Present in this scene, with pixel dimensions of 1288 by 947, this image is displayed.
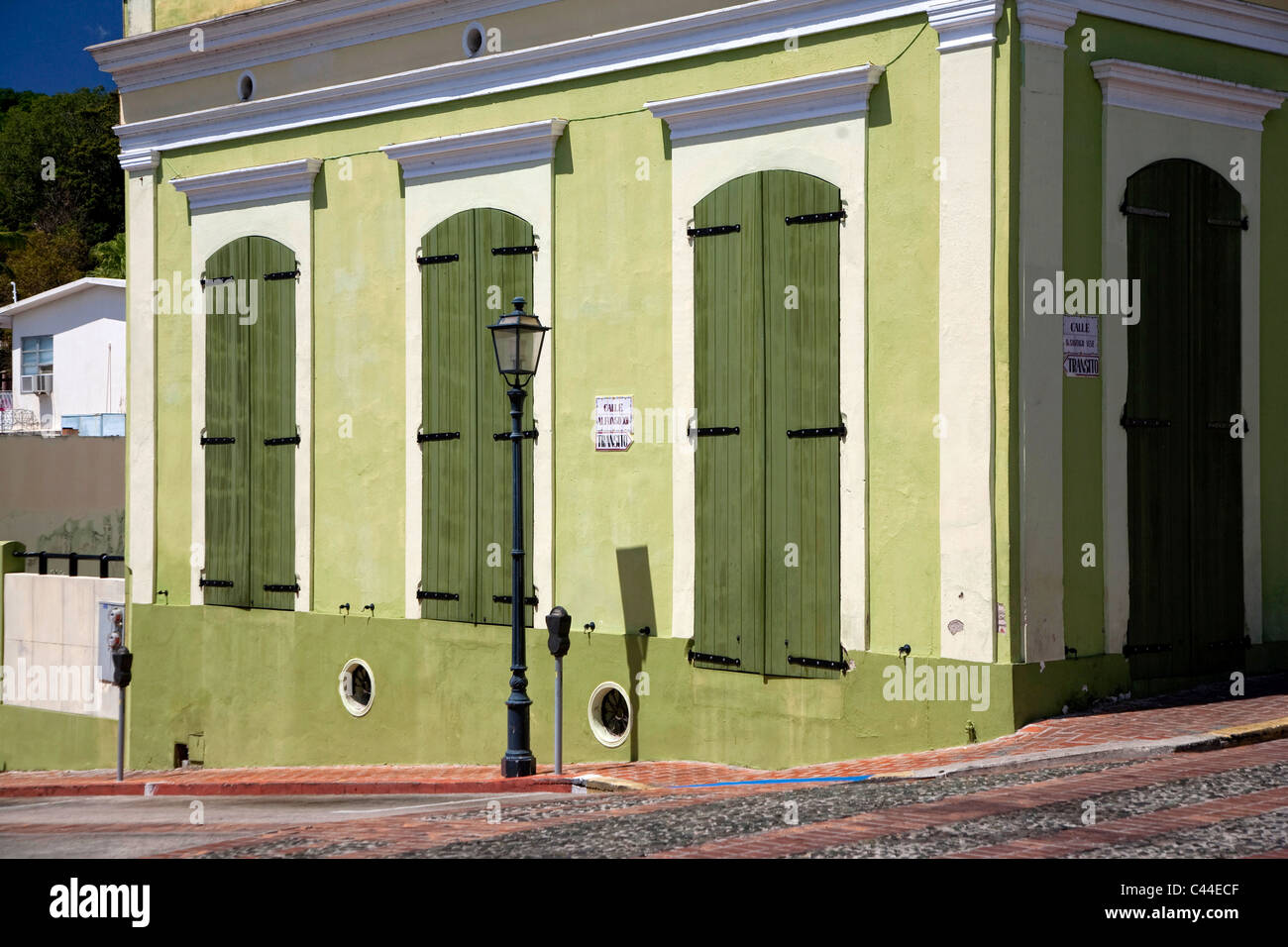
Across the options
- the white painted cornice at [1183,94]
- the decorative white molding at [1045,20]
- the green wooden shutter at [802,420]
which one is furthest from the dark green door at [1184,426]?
the green wooden shutter at [802,420]

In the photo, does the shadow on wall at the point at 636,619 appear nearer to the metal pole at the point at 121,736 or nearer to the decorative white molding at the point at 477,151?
the decorative white molding at the point at 477,151

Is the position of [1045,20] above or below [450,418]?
above

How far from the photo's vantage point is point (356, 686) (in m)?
15.9

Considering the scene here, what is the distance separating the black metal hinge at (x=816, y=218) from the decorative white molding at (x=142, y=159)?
8.66m

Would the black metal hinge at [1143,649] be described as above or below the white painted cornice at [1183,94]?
below

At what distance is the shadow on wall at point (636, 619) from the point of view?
44.0 ft

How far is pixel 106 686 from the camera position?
18531mm

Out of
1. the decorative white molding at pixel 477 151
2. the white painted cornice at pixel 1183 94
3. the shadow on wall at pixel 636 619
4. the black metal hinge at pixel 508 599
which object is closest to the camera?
the white painted cornice at pixel 1183 94

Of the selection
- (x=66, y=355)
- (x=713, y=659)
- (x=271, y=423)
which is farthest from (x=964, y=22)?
(x=66, y=355)

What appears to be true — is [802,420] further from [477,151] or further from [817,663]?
[477,151]

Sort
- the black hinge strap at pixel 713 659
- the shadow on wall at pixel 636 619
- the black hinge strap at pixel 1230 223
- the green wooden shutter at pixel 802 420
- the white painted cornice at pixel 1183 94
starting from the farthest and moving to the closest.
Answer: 1. the shadow on wall at pixel 636 619
2. the black hinge strap at pixel 713 659
3. the black hinge strap at pixel 1230 223
4. the green wooden shutter at pixel 802 420
5. the white painted cornice at pixel 1183 94

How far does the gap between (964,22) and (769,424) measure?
11.1ft

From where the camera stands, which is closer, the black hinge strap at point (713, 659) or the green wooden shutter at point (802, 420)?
the green wooden shutter at point (802, 420)
